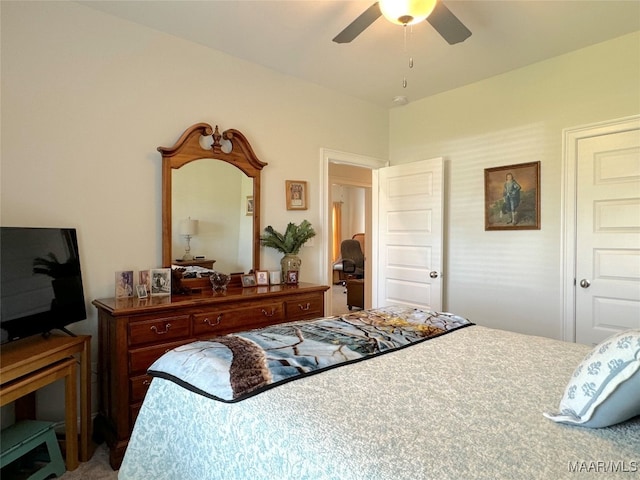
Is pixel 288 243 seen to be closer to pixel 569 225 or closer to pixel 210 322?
pixel 210 322

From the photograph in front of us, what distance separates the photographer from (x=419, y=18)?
6.28 feet

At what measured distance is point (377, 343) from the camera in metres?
1.56

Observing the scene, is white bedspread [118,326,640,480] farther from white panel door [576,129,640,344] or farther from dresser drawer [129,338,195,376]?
white panel door [576,129,640,344]

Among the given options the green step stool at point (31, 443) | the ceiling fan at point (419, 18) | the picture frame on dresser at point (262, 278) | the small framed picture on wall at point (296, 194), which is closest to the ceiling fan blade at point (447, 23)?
the ceiling fan at point (419, 18)

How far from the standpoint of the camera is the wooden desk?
1.67 m

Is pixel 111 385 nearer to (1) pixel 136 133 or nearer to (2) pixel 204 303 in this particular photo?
(2) pixel 204 303

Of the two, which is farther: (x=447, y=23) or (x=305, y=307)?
(x=305, y=307)

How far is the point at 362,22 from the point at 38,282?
2198mm

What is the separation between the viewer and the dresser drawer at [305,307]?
2.82m

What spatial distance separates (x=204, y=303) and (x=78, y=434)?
1.01m

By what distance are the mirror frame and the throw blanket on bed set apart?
1383 millimetres

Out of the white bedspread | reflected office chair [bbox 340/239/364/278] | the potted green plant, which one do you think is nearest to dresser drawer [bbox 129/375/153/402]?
the white bedspread

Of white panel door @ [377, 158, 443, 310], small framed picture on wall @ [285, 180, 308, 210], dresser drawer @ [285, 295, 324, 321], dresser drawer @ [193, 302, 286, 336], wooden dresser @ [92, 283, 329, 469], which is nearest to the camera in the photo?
wooden dresser @ [92, 283, 329, 469]

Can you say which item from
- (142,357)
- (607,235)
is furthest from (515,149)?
(142,357)
